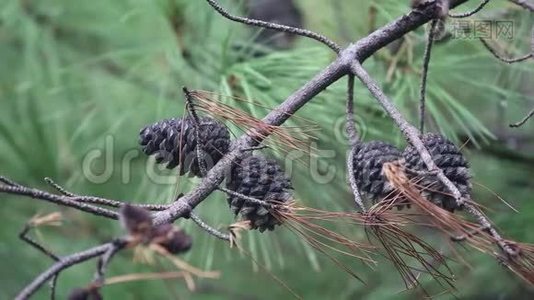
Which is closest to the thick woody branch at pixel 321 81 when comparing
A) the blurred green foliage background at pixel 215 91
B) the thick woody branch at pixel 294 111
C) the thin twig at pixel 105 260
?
the thick woody branch at pixel 294 111

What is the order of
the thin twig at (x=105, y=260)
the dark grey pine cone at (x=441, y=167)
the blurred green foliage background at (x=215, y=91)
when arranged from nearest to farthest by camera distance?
the thin twig at (x=105, y=260), the dark grey pine cone at (x=441, y=167), the blurred green foliage background at (x=215, y=91)

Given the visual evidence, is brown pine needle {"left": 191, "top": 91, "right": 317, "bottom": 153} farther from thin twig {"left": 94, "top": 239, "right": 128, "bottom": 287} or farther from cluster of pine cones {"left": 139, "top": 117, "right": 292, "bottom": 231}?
thin twig {"left": 94, "top": 239, "right": 128, "bottom": 287}

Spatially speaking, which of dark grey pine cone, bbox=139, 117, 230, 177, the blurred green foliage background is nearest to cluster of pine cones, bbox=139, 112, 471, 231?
dark grey pine cone, bbox=139, 117, 230, 177

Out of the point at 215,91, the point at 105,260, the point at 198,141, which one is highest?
the point at 215,91

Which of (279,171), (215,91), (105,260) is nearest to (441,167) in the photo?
(279,171)

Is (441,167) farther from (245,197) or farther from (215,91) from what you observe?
(215,91)

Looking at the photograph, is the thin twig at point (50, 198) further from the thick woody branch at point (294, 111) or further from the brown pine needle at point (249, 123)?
the brown pine needle at point (249, 123)

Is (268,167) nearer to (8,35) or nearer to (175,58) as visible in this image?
(175,58)
